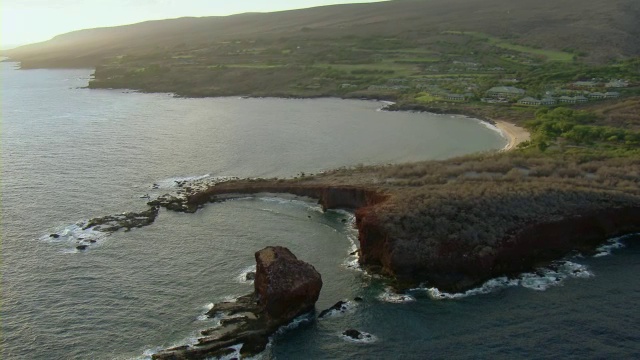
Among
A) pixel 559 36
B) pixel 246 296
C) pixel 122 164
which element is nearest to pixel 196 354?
pixel 246 296

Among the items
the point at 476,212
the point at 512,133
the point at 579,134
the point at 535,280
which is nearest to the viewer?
the point at 535,280

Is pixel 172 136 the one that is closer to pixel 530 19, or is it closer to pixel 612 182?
pixel 612 182

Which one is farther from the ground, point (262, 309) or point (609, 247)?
point (262, 309)

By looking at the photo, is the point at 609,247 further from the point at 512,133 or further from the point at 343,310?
the point at 512,133

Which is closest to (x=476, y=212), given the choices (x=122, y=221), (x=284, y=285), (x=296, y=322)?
(x=284, y=285)

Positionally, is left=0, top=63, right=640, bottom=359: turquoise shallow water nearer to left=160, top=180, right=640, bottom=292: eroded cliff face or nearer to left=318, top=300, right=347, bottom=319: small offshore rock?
left=318, top=300, right=347, bottom=319: small offshore rock

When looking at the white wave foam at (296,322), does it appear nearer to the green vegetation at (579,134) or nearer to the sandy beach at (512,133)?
the green vegetation at (579,134)
